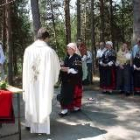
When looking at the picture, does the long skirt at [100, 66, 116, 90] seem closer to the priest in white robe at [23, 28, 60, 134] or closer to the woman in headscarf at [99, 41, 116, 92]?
the woman in headscarf at [99, 41, 116, 92]

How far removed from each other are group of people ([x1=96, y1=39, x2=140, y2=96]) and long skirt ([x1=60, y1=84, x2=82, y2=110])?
119 inches

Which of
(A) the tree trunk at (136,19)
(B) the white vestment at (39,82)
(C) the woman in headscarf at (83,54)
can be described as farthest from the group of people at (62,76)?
(A) the tree trunk at (136,19)

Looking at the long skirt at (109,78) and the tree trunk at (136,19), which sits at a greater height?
A: the tree trunk at (136,19)

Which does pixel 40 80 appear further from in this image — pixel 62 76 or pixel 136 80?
pixel 136 80

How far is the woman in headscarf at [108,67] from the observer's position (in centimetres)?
1221

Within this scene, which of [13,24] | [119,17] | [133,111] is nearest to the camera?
[133,111]

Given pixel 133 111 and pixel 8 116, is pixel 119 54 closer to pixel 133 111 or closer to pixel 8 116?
pixel 133 111

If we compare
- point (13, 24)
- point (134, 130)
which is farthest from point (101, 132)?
point (13, 24)

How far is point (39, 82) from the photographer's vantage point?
746cm

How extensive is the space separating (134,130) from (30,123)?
2.12 metres

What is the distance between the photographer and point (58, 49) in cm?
3859

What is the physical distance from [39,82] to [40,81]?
0.11ft

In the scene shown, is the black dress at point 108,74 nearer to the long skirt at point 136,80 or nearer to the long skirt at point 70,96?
the long skirt at point 136,80

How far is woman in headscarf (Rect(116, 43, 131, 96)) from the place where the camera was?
1197 cm
